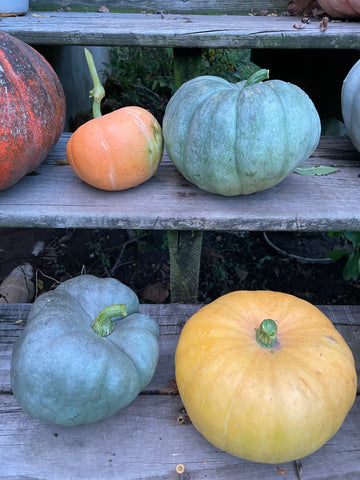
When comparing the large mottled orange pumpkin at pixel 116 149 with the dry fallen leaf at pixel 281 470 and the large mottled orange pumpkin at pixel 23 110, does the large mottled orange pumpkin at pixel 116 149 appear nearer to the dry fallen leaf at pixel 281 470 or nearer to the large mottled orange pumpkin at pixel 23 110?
the large mottled orange pumpkin at pixel 23 110

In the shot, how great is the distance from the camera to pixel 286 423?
793 mm

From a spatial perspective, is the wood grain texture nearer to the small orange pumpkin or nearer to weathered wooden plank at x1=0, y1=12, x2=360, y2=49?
the small orange pumpkin

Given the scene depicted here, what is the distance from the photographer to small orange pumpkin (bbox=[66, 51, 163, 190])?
969 mm

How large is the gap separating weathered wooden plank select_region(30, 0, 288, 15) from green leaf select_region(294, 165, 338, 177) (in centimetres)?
99

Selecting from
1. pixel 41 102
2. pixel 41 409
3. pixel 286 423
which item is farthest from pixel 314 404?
pixel 41 102

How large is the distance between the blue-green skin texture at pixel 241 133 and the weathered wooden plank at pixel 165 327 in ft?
1.57

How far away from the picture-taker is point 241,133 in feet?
3.00

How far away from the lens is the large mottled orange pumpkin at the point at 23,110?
916 mm

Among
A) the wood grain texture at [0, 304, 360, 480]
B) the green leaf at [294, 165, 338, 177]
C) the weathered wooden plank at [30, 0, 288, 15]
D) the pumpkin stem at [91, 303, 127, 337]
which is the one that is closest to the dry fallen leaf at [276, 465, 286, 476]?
the wood grain texture at [0, 304, 360, 480]

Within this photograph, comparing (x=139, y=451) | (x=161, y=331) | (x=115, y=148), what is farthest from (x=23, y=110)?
(x=139, y=451)

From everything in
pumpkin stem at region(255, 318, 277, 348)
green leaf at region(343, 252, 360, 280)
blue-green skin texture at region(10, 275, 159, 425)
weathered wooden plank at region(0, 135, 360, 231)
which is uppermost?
weathered wooden plank at region(0, 135, 360, 231)

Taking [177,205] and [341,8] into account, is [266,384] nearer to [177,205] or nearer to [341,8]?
[177,205]

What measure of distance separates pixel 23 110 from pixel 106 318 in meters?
0.53

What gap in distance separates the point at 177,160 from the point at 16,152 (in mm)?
386
